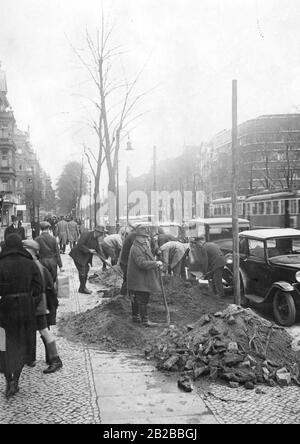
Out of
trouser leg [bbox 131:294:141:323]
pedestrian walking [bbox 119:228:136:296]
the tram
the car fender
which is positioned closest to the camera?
trouser leg [bbox 131:294:141:323]

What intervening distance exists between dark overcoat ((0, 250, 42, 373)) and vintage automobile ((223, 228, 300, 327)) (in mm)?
4658

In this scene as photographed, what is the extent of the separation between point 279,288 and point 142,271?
2.47 metres

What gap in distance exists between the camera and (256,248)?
31.6ft

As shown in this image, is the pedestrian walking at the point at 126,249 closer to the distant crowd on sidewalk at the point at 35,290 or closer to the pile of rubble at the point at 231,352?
the distant crowd on sidewalk at the point at 35,290

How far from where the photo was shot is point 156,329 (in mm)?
7461

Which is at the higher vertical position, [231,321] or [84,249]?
[84,249]

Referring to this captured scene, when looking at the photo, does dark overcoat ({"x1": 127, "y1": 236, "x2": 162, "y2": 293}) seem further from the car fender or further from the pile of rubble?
the car fender

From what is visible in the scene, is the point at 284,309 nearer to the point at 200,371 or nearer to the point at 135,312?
the point at 135,312

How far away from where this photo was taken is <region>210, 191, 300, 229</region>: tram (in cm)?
2945

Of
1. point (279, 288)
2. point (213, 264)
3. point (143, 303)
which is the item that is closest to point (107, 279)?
point (213, 264)

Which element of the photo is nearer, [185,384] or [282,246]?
[185,384]

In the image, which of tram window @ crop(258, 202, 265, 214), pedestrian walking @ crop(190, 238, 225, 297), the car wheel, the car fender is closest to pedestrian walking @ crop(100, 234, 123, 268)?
pedestrian walking @ crop(190, 238, 225, 297)

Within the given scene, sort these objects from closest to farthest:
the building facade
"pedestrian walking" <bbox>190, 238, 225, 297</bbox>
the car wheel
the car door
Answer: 1. the car wheel
2. the car door
3. "pedestrian walking" <bbox>190, 238, 225, 297</bbox>
4. the building facade

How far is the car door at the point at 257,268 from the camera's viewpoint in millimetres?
8977
